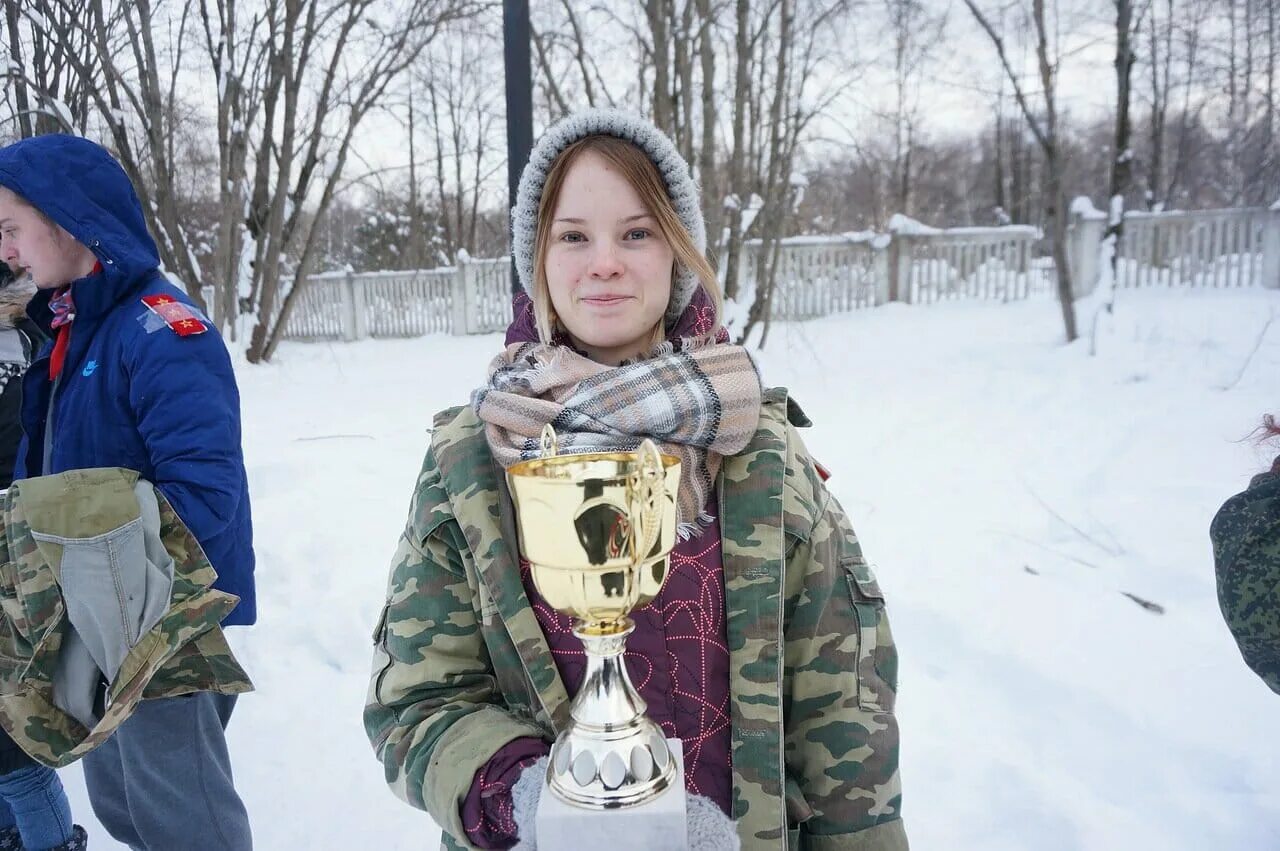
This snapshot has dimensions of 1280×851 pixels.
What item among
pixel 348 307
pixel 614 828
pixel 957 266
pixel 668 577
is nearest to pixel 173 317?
pixel 668 577

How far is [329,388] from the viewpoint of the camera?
29.8 feet

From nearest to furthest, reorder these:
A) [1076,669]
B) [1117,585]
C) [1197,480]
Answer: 1. [1076,669]
2. [1117,585]
3. [1197,480]

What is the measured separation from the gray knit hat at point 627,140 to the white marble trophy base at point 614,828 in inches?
→ 33.5

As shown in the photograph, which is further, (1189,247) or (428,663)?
(1189,247)

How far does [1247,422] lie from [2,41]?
8.67 meters

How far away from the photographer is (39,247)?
1.86 meters

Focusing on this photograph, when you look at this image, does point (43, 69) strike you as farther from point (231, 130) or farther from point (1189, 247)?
point (1189, 247)

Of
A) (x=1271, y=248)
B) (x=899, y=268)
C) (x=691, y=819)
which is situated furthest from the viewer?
(x=899, y=268)

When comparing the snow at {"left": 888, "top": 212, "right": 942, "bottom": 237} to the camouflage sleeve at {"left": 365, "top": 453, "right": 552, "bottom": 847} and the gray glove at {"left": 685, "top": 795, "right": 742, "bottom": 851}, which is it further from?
the gray glove at {"left": 685, "top": 795, "right": 742, "bottom": 851}

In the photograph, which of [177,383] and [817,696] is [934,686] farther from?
[177,383]

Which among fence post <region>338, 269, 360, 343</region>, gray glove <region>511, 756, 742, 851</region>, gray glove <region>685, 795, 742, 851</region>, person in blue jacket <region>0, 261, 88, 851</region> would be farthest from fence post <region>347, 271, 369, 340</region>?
gray glove <region>685, 795, 742, 851</region>

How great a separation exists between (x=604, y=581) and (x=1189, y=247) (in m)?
13.8

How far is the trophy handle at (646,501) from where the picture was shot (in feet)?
2.77

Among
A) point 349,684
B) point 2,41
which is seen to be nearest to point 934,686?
point 349,684
